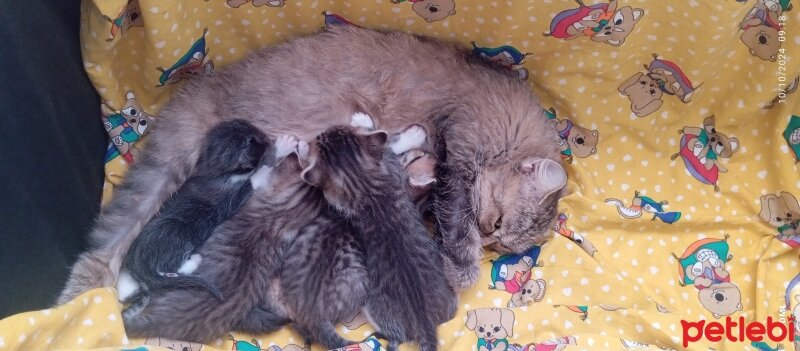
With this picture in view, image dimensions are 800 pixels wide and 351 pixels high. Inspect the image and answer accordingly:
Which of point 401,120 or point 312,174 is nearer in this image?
point 312,174

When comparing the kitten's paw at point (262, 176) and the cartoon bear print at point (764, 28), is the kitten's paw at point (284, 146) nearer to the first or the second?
the kitten's paw at point (262, 176)

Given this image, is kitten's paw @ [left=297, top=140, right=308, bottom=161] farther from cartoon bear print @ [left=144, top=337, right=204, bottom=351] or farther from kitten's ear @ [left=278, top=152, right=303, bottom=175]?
cartoon bear print @ [left=144, top=337, right=204, bottom=351]

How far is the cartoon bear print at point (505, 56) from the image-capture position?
2.08 metres

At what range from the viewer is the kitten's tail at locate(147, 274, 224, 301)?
5.56 feet

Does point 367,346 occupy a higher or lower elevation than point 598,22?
lower

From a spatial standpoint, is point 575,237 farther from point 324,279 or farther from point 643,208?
point 324,279

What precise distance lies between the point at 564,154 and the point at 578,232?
0.89 ft

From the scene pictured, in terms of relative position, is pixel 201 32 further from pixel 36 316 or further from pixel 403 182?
pixel 36 316

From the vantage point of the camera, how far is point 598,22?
1.92 metres

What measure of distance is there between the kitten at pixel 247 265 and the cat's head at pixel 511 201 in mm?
493

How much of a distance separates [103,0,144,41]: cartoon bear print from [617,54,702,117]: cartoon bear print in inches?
60.3

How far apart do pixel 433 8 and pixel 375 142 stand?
1.58 feet

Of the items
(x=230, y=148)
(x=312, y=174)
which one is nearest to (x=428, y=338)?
(x=312, y=174)

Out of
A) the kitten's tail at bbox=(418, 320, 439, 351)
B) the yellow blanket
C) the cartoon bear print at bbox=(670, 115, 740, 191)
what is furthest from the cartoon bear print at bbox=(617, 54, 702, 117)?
the kitten's tail at bbox=(418, 320, 439, 351)
